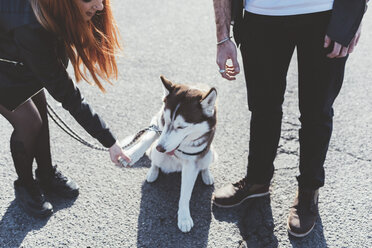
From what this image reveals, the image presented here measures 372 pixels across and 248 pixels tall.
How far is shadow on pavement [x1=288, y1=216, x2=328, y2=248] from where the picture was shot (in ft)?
8.06

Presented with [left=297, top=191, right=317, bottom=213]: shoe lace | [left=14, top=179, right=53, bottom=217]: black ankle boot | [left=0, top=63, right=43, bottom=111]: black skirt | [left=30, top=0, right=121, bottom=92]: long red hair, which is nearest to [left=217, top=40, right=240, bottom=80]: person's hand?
[left=30, top=0, right=121, bottom=92]: long red hair

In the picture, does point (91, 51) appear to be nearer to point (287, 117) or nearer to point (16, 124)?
point (16, 124)

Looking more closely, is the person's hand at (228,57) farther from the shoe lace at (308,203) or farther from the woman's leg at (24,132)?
the woman's leg at (24,132)

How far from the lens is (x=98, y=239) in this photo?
2486 mm

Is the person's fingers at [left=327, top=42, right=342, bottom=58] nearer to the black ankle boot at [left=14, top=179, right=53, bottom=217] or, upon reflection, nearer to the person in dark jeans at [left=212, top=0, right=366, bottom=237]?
the person in dark jeans at [left=212, top=0, right=366, bottom=237]

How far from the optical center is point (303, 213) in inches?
100

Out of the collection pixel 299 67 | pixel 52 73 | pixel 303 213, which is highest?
pixel 52 73

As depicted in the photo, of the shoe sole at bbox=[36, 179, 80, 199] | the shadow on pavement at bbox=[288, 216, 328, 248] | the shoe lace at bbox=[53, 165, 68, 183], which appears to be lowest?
the shadow on pavement at bbox=[288, 216, 328, 248]

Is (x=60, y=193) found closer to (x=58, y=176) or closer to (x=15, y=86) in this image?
(x=58, y=176)

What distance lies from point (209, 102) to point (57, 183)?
1.32 m

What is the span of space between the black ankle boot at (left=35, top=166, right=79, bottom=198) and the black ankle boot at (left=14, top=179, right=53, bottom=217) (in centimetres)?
13

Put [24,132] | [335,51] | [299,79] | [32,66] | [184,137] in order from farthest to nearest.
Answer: [184,137], [24,132], [299,79], [335,51], [32,66]

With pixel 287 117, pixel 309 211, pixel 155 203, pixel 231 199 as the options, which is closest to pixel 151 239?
pixel 155 203

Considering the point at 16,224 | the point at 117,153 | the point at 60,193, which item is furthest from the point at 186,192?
the point at 16,224
